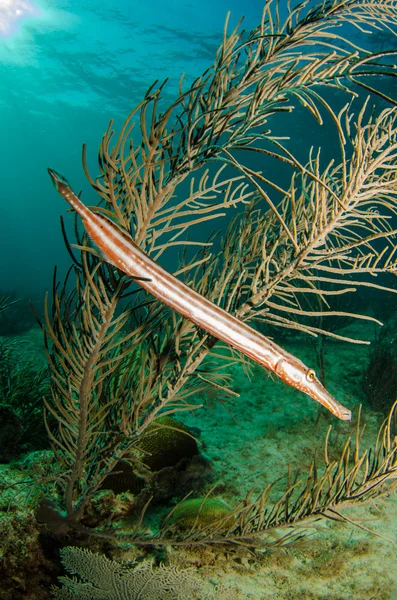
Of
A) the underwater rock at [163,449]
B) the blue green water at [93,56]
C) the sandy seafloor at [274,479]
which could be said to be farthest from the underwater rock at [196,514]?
the blue green water at [93,56]

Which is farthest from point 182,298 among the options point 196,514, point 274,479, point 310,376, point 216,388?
point 274,479

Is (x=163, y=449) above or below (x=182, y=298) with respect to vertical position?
below

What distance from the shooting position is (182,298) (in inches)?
67.2

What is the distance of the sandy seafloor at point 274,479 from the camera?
2.98 metres

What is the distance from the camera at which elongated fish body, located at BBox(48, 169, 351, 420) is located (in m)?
1.67

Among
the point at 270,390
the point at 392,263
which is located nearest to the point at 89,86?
the point at 270,390

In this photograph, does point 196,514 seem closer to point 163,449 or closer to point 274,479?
point 163,449

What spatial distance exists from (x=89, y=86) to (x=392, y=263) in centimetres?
4566

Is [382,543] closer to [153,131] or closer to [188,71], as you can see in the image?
[153,131]

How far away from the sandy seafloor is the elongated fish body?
960 mm

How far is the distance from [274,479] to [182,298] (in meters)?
3.77

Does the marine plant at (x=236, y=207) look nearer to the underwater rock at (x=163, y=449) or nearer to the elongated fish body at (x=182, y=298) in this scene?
the elongated fish body at (x=182, y=298)

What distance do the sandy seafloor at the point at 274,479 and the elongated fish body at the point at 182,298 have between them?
960mm

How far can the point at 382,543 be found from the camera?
11.7 feet
